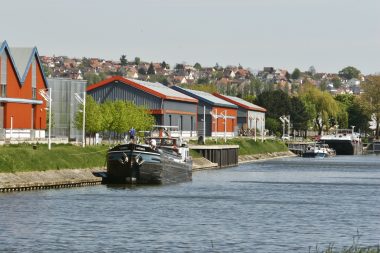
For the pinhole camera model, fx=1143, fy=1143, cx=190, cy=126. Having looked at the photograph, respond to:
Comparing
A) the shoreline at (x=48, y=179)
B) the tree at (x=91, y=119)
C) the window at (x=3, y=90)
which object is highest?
the window at (x=3, y=90)

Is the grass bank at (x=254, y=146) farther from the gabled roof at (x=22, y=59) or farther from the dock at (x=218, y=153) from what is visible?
the gabled roof at (x=22, y=59)

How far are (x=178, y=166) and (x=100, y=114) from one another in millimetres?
33805

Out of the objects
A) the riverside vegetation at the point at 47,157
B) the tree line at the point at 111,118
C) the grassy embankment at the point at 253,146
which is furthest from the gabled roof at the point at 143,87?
the riverside vegetation at the point at 47,157

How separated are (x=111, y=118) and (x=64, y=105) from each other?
6060 millimetres

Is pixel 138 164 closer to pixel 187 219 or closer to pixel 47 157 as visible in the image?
pixel 47 157

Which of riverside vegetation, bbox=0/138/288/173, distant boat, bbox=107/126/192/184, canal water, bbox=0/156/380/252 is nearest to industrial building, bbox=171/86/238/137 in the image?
riverside vegetation, bbox=0/138/288/173

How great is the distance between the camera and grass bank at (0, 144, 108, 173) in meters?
76.6

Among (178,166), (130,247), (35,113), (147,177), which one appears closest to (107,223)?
(130,247)

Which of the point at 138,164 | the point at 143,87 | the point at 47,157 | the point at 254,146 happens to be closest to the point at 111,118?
the point at 143,87

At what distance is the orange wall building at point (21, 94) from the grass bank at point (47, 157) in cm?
1544

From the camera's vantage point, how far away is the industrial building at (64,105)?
128500 millimetres

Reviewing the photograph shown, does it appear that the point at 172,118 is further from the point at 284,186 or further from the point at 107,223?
the point at 107,223

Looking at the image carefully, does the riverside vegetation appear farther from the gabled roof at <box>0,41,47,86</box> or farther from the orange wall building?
the gabled roof at <box>0,41,47,86</box>

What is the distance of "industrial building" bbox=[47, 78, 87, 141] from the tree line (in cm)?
164
